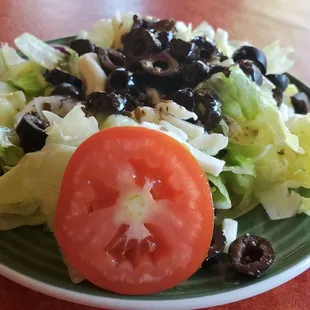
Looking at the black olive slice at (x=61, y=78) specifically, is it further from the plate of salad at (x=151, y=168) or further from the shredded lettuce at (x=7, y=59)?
the shredded lettuce at (x=7, y=59)

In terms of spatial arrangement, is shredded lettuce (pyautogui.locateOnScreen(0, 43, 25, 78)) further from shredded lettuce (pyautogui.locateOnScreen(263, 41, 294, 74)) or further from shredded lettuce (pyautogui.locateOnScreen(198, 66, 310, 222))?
shredded lettuce (pyautogui.locateOnScreen(263, 41, 294, 74))

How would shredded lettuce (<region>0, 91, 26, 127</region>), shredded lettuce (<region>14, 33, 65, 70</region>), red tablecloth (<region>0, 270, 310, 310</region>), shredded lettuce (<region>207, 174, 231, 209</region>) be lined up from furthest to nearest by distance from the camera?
shredded lettuce (<region>14, 33, 65, 70</region>)
shredded lettuce (<region>0, 91, 26, 127</region>)
shredded lettuce (<region>207, 174, 231, 209</region>)
red tablecloth (<region>0, 270, 310, 310</region>)

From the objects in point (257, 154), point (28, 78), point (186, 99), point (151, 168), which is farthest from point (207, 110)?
point (28, 78)

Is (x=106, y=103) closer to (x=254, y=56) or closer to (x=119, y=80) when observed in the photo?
(x=119, y=80)

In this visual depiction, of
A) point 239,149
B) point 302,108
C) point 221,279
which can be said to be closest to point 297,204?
point 239,149

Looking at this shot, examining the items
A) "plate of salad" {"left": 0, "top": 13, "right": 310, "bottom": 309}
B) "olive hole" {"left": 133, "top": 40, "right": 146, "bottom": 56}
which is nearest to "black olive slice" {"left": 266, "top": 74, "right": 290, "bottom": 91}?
"plate of salad" {"left": 0, "top": 13, "right": 310, "bottom": 309}

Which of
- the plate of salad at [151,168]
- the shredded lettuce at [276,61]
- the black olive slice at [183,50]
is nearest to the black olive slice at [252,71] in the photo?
the plate of salad at [151,168]
